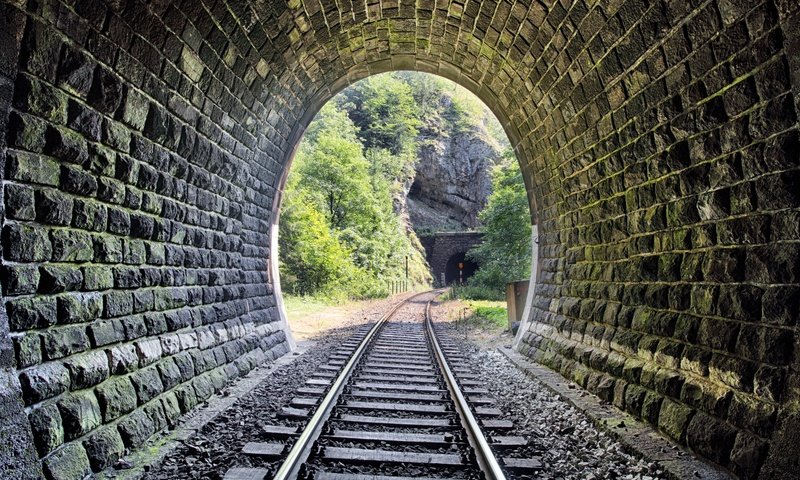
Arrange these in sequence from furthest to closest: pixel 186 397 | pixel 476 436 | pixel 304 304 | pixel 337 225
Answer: pixel 337 225, pixel 304 304, pixel 186 397, pixel 476 436

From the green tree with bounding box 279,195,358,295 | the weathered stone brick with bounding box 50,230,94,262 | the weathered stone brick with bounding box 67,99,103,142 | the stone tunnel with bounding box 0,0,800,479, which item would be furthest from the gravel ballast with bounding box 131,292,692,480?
the green tree with bounding box 279,195,358,295

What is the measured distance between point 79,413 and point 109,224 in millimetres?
1385

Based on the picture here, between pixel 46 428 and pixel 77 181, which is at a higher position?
pixel 77 181

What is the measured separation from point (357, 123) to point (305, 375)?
4076cm

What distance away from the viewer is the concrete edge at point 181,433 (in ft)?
11.4

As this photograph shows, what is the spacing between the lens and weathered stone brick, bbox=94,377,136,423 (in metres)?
3.67

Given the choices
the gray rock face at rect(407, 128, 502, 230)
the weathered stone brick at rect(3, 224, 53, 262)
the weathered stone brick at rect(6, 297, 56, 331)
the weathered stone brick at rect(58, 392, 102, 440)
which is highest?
the gray rock face at rect(407, 128, 502, 230)

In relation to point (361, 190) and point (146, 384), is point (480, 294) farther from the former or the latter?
point (146, 384)

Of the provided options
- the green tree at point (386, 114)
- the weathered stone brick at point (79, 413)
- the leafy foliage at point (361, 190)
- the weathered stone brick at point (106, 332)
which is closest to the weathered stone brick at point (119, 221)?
the weathered stone brick at point (106, 332)

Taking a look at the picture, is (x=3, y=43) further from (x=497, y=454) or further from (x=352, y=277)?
(x=352, y=277)

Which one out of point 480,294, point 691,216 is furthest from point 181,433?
point 480,294

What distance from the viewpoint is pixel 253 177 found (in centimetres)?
763

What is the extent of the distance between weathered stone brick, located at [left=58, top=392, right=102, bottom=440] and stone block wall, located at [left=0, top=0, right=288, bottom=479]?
0.04ft

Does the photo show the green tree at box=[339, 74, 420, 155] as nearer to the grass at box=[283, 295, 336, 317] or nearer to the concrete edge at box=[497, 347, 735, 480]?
the grass at box=[283, 295, 336, 317]
